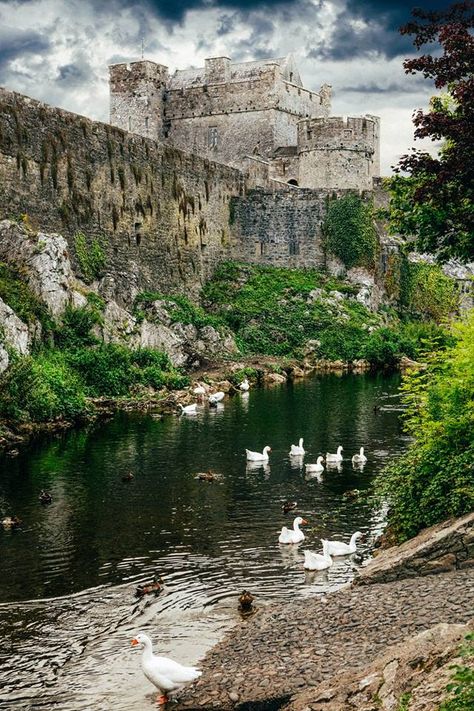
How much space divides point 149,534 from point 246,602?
499 centimetres

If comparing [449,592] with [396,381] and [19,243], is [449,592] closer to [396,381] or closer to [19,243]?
[19,243]

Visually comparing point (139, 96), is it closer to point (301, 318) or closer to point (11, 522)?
point (301, 318)

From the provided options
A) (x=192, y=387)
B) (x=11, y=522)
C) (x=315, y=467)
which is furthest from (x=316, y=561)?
(x=192, y=387)

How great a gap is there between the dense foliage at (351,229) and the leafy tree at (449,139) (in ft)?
126

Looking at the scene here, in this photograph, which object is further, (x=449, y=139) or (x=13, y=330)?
(x=13, y=330)

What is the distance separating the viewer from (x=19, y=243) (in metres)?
39.9

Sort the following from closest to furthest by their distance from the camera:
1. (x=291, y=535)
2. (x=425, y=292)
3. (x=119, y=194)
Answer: (x=291, y=535) < (x=119, y=194) < (x=425, y=292)

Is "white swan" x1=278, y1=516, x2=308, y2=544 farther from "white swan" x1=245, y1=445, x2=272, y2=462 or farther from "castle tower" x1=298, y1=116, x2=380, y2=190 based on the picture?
"castle tower" x1=298, y1=116, x2=380, y2=190

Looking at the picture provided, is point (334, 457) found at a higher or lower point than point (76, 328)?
lower

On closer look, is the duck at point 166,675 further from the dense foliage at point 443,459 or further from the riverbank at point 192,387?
the riverbank at point 192,387

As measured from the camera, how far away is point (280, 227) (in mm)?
62219

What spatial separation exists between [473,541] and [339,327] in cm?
4093

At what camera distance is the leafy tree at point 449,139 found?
773 inches

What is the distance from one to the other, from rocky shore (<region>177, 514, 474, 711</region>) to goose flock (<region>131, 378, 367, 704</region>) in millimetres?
271
